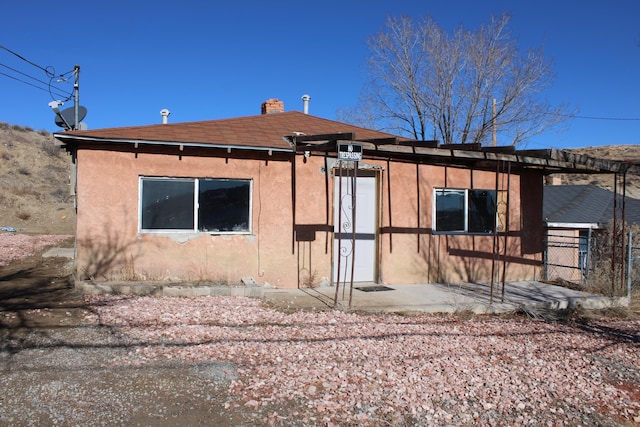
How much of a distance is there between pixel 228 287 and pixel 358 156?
3.21m

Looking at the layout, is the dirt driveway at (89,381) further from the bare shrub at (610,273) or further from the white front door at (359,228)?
the bare shrub at (610,273)

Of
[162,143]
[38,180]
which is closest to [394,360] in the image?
[162,143]

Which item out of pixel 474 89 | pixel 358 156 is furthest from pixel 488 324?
pixel 474 89

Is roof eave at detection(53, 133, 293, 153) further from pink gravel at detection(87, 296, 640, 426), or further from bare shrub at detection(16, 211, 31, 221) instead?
bare shrub at detection(16, 211, 31, 221)

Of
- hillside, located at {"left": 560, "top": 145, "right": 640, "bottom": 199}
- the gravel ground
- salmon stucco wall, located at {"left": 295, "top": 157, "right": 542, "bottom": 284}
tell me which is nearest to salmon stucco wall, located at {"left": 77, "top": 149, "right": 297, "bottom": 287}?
salmon stucco wall, located at {"left": 295, "top": 157, "right": 542, "bottom": 284}

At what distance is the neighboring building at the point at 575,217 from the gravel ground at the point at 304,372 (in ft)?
24.5

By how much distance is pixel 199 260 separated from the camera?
29.6 feet

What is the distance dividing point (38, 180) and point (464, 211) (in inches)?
1332

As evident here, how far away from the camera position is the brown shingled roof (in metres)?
8.55

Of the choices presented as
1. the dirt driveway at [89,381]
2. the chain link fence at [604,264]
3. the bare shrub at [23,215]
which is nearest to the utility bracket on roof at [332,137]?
the dirt driveway at [89,381]

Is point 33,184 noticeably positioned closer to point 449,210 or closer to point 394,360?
point 449,210

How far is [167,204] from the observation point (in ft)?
29.4

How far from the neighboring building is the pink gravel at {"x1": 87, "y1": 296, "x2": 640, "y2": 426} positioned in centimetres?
678

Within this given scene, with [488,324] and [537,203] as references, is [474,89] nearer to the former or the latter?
[537,203]
